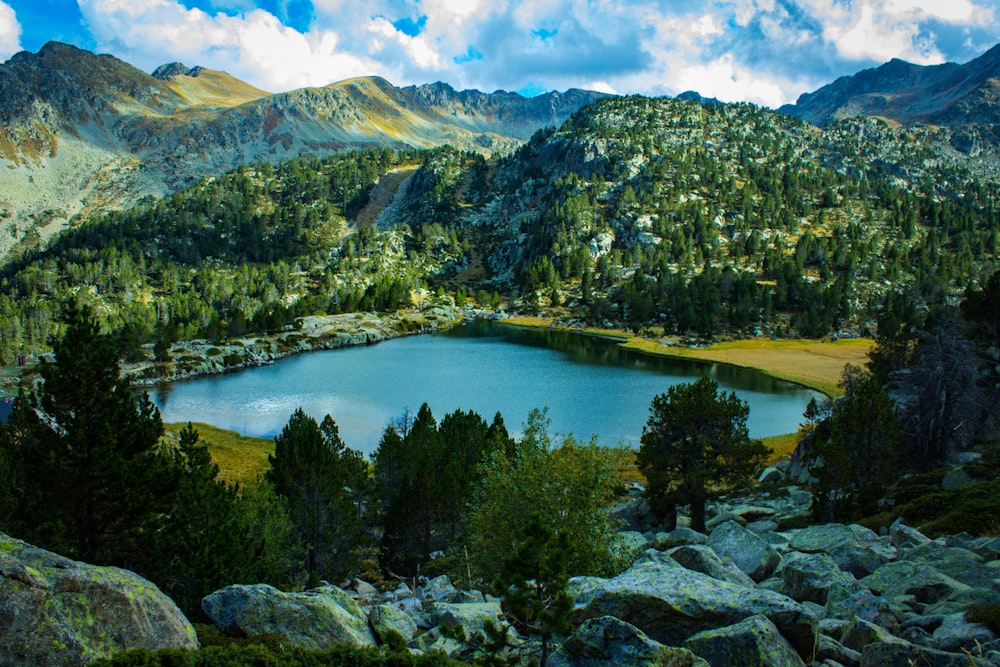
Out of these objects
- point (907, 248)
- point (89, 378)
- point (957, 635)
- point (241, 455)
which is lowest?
point (241, 455)

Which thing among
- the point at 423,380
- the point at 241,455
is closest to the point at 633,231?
the point at 423,380

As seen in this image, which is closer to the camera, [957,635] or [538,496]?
[957,635]

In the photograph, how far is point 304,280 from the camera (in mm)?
193625

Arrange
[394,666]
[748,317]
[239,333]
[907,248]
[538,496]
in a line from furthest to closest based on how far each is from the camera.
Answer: [907,248] → [748,317] → [239,333] → [538,496] → [394,666]

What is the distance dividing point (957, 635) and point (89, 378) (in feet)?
81.8

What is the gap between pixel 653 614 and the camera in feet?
38.5

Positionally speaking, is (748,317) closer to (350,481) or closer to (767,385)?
(767,385)

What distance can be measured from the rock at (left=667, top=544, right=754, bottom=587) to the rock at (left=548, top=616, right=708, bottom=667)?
695 centimetres

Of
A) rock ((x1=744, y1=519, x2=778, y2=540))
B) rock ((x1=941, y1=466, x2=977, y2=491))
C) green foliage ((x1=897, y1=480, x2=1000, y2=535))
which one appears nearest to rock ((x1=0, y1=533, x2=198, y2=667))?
green foliage ((x1=897, y1=480, x2=1000, y2=535))

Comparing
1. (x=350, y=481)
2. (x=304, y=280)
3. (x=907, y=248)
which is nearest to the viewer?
(x=350, y=481)

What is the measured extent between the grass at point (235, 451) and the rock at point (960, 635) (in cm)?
4168

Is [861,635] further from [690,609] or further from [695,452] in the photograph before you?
[695,452]

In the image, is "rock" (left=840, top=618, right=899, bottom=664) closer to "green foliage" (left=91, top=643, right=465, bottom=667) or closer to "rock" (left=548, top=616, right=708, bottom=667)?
"rock" (left=548, top=616, right=708, bottom=667)

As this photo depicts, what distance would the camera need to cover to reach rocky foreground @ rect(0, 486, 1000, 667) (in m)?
8.84
